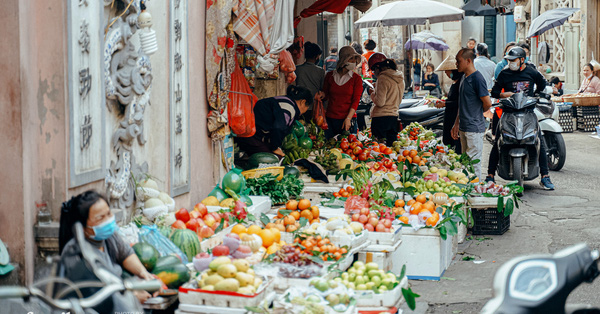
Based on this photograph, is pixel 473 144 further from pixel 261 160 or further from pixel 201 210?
pixel 201 210

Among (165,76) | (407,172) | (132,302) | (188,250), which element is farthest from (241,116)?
(132,302)

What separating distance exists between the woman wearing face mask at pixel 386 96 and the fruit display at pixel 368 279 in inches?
254

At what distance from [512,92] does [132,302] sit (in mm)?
7924

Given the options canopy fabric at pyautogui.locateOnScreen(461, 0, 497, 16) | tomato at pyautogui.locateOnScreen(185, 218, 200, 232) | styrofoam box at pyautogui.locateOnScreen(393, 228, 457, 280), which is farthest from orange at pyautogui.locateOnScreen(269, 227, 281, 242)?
canopy fabric at pyautogui.locateOnScreen(461, 0, 497, 16)

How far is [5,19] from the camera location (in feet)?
14.8

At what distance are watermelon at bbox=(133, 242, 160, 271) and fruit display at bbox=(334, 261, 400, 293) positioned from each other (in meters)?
1.19

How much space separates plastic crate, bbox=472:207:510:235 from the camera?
8.29m

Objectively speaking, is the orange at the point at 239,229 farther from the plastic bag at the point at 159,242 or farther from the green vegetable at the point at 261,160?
the green vegetable at the point at 261,160

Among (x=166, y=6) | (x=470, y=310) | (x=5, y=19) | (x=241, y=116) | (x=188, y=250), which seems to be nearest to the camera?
(x=5, y=19)

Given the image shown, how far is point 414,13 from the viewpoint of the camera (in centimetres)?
1309

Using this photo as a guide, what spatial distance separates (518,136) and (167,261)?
646cm

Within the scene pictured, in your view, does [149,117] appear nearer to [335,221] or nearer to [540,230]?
[335,221]

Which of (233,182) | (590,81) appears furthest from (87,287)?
(590,81)

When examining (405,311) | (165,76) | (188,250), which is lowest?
(405,311)
